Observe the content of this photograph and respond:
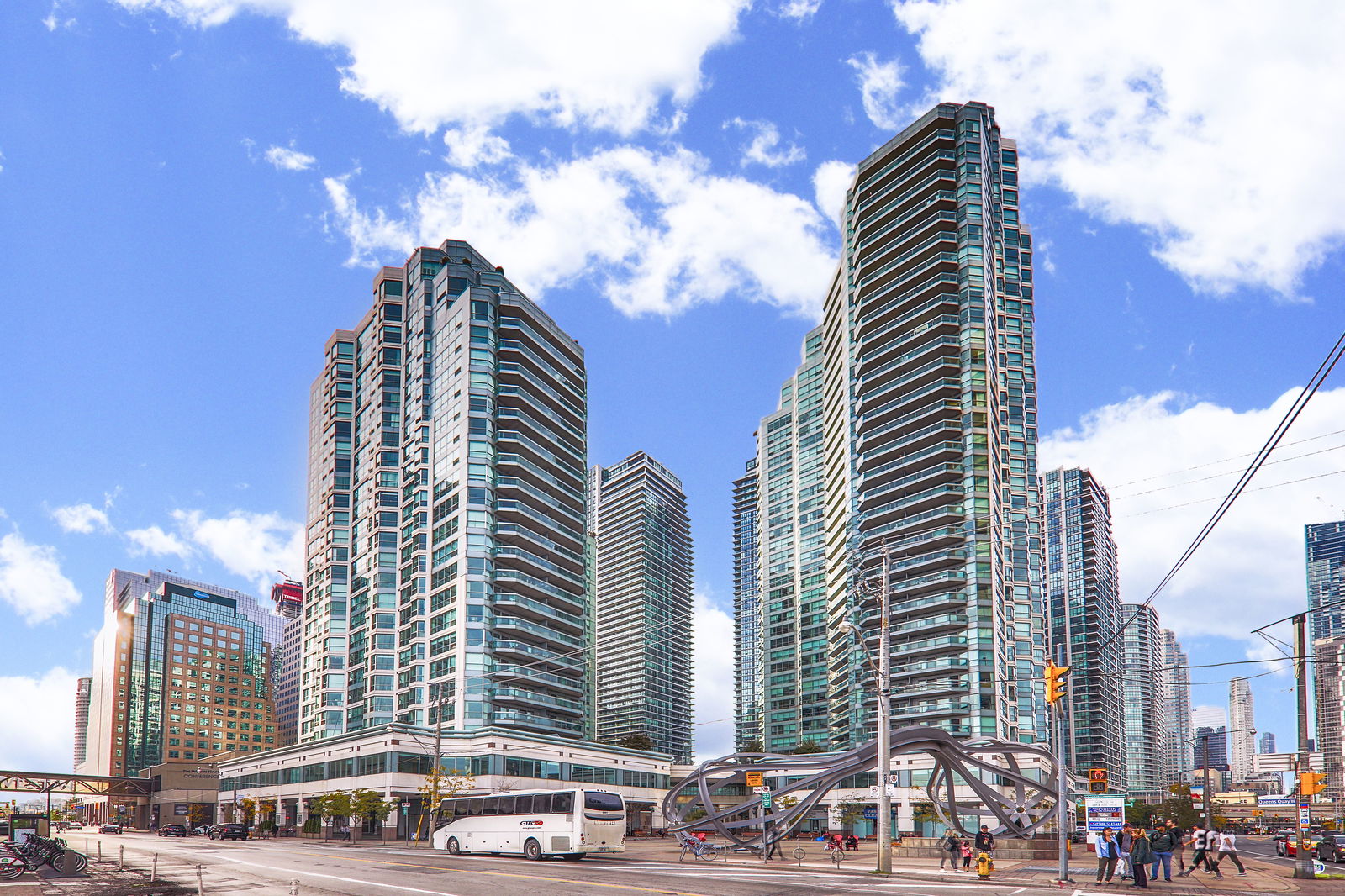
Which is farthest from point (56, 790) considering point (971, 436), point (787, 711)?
point (971, 436)

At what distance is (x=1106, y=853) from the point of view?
31609 mm

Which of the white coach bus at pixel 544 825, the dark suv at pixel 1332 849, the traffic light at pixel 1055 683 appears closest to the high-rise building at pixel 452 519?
the white coach bus at pixel 544 825

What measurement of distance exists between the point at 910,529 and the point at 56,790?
144 m

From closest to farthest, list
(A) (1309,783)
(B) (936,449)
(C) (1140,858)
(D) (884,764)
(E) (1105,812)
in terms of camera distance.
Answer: (C) (1140,858) < (E) (1105,812) < (A) (1309,783) < (D) (884,764) < (B) (936,449)

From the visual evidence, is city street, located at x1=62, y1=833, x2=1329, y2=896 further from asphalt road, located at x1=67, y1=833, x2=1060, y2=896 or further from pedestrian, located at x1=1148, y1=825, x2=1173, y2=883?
pedestrian, located at x1=1148, y1=825, x2=1173, y2=883

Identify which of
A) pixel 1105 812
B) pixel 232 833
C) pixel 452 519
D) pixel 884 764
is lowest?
pixel 232 833

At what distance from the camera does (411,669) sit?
118938 mm

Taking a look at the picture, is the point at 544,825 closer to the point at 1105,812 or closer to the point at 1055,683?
the point at 1105,812

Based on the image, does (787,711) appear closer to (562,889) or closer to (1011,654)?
(1011,654)

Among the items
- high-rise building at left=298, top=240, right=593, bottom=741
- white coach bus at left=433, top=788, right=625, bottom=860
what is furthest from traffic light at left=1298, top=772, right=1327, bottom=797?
high-rise building at left=298, top=240, right=593, bottom=741

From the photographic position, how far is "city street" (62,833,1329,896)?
2625 cm

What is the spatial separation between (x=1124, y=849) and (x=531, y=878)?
58.7 feet

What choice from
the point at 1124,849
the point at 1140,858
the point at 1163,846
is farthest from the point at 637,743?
the point at 1140,858

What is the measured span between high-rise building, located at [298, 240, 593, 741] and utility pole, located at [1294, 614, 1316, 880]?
83.6 m
